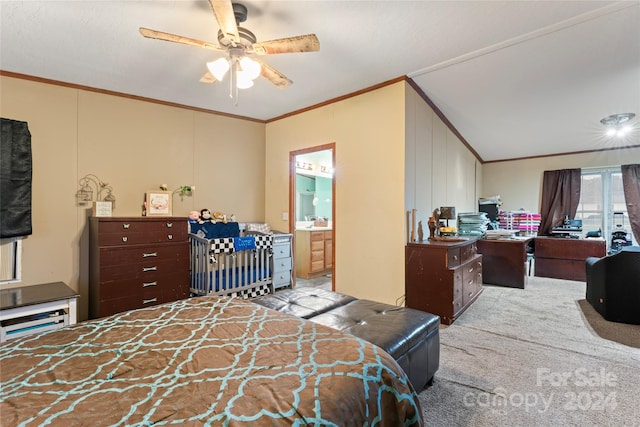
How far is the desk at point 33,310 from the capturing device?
2.29 meters

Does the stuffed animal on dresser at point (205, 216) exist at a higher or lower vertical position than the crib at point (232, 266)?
higher

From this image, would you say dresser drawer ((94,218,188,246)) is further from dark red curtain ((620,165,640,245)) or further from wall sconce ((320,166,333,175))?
dark red curtain ((620,165,640,245))


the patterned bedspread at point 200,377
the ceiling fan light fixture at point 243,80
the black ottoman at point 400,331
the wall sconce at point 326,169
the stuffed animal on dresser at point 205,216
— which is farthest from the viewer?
the wall sconce at point 326,169

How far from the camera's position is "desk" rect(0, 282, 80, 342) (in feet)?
7.52

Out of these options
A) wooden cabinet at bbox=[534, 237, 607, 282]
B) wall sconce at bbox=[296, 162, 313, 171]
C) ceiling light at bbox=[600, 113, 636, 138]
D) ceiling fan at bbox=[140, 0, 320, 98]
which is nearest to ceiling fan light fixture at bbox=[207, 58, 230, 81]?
ceiling fan at bbox=[140, 0, 320, 98]

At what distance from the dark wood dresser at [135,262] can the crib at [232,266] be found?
0.60 feet

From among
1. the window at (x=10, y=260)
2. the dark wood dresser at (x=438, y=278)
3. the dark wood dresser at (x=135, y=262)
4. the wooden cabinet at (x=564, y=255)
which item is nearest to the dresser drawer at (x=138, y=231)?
the dark wood dresser at (x=135, y=262)

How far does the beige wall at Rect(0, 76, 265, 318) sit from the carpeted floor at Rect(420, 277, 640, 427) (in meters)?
3.50

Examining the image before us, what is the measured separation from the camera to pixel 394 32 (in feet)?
7.71

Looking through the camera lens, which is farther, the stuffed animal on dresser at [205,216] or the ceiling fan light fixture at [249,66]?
the stuffed animal on dresser at [205,216]

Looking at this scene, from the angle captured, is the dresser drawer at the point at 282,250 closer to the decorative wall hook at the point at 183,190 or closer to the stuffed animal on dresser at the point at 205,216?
the stuffed animal on dresser at the point at 205,216

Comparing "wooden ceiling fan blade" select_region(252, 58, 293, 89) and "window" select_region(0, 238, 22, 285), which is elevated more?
"wooden ceiling fan blade" select_region(252, 58, 293, 89)

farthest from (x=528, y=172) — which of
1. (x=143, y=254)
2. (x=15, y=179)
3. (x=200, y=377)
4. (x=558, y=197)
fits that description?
(x=15, y=179)

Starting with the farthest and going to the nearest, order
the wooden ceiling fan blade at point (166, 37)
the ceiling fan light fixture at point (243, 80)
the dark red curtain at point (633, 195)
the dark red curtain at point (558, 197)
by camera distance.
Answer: the dark red curtain at point (558, 197) → the dark red curtain at point (633, 195) → the ceiling fan light fixture at point (243, 80) → the wooden ceiling fan blade at point (166, 37)
